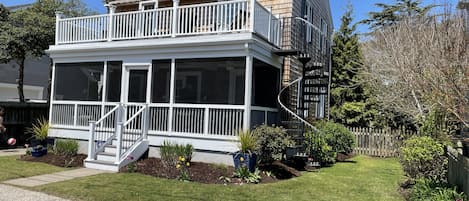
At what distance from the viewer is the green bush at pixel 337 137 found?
12.7 meters

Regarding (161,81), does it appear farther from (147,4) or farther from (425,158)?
(425,158)

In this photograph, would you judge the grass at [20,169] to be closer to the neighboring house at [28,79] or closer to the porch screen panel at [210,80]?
the porch screen panel at [210,80]

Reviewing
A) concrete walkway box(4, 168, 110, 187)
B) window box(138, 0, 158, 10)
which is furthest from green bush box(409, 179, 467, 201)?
window box(138, 0, 158, 10)

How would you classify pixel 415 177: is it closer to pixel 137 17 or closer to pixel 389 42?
pixel 389 42

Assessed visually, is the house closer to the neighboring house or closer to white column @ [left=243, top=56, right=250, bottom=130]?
white column @ [left=243, top=56, right=250, bottom=130]

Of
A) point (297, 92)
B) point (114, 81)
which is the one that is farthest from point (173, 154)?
point (297, 92)

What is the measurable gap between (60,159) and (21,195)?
4168 millimetres

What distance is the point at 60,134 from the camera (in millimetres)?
12656

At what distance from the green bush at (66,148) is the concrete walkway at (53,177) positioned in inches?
64.9

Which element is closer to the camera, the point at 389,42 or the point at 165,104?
the point at 165,104

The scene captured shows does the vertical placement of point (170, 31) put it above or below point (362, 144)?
above

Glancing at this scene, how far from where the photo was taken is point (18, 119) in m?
15.2

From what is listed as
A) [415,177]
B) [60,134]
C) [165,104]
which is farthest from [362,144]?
[60,134]

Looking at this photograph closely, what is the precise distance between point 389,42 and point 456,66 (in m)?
7.33
